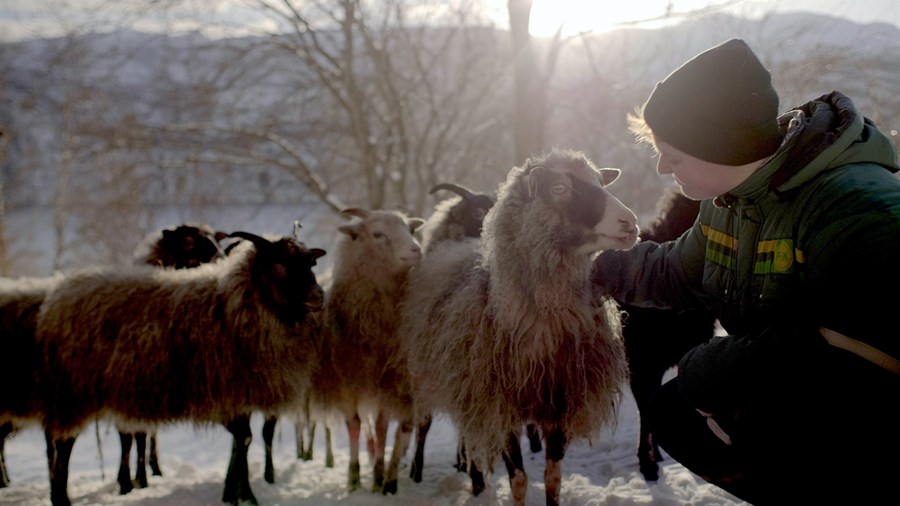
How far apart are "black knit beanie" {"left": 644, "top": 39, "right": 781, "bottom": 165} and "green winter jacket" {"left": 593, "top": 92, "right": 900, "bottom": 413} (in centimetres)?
9

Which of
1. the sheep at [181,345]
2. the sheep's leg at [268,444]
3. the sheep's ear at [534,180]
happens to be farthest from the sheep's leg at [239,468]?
the sheep's ear at [534,180]

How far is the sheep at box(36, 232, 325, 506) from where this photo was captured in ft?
14.1

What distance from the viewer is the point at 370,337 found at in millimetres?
4812

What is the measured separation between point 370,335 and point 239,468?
1.36 metres

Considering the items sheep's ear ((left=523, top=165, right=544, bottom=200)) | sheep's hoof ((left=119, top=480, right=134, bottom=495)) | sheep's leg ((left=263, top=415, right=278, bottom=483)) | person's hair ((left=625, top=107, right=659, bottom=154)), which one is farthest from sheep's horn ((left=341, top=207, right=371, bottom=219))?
person's hair ((left=625, top=107, right=659, bottom=154))

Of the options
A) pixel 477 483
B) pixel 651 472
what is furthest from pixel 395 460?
pixel 651 472

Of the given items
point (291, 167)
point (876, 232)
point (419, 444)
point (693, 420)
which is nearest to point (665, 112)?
point (876, 232)

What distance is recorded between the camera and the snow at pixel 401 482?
4.37 metres

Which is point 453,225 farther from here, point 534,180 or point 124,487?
point 124,487

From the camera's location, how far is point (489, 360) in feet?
12.1

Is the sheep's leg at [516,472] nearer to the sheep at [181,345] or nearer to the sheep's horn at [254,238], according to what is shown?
the sheep at [181,345]

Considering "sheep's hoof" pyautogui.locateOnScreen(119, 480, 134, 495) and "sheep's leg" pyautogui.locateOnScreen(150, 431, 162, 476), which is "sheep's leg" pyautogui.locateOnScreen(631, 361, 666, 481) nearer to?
"sheep's hoof" pyautogui.locateOnScreen(119, 480, 134, 495)

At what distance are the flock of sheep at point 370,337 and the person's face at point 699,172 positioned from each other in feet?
2.71

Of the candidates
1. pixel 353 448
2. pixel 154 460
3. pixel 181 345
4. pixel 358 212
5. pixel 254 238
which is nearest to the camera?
pixel 181 345
